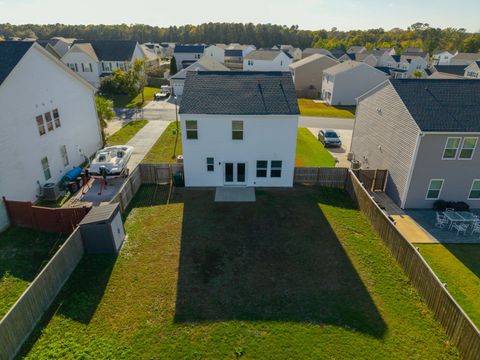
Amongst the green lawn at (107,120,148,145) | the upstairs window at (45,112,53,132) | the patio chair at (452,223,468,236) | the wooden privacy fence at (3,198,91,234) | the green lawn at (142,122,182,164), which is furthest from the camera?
the green lawn at (107,120,148,145)

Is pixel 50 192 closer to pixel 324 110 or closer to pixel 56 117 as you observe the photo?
pixel 56 117

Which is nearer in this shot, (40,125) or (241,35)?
(40,125)

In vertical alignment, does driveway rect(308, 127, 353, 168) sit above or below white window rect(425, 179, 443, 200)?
below

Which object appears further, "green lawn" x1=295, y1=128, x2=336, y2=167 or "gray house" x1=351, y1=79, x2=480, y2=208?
"green lawn" x1=295, y1=128, x2=336, y2=167

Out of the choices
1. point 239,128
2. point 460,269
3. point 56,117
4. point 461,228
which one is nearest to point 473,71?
point 461,228

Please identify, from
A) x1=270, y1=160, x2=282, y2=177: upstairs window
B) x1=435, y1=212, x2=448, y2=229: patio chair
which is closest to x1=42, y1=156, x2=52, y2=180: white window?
x1=270, y1=160, x2=282, y2=177: upstairs window

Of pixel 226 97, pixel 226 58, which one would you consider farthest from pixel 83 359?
pixel 226 58

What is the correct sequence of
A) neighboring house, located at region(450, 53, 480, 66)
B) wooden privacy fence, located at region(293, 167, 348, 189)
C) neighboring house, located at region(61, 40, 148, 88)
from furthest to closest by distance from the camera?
neighboring house, located at region(450, 53, 480, 66) → neighboring house, located at region(61, 40, 148, 88) → wooden privacy fence, located at region(293, 167, 348, 189)

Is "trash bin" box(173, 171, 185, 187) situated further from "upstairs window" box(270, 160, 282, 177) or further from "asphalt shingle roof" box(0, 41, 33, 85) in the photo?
"asphalt shingle roof" box(0, 41, 33, 85)

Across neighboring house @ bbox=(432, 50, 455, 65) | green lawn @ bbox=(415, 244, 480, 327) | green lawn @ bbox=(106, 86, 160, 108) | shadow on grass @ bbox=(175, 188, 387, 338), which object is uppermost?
neighboring house @ bbox=(432, 50, 455, 65)
